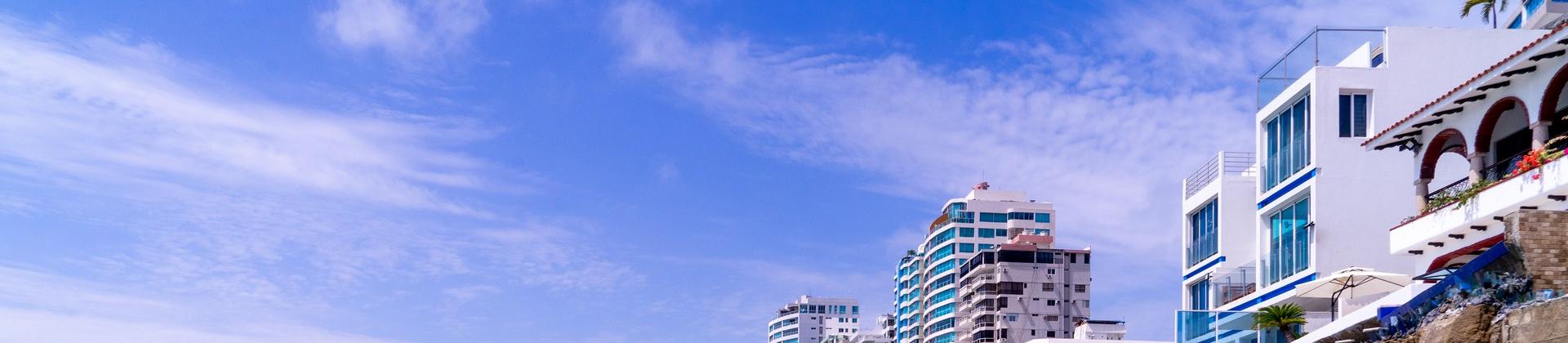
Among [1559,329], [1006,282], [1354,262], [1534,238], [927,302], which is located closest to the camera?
[1559,329]

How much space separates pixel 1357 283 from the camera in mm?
32812

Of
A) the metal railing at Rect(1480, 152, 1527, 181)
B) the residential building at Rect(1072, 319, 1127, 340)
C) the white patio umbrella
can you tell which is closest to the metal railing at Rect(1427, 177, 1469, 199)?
the metal railing at Rect(1480, 152, 1527, 181)

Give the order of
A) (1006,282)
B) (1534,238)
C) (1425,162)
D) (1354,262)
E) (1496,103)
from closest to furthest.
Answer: (1534,238) < (1496,103) < (1425,162) < (1354,262) < (1006,282)

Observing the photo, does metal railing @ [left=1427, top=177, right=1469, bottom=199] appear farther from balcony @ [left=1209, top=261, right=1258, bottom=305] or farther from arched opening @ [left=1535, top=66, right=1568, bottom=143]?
balcony @ [left=1209, top=261, right=1258, bottom=305]

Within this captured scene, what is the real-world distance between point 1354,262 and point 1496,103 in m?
11.3

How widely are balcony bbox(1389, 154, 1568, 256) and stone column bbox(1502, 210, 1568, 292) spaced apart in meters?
3.97

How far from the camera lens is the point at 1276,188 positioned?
40.1m

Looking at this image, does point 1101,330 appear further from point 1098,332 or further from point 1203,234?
point 1203,234

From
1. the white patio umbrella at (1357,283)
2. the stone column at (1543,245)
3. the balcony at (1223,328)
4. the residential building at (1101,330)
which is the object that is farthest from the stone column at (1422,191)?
the residential building at (1101,330)

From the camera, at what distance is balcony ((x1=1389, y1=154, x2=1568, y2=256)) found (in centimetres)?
2316

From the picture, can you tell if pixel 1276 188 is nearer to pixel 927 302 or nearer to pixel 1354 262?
pixel 1354 262

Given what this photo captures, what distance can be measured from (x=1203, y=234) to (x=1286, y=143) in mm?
6956

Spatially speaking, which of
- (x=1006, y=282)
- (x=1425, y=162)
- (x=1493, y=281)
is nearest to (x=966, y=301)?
(x=1006, y=282)

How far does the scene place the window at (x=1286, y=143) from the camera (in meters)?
38.3
